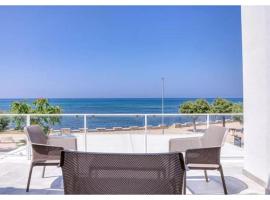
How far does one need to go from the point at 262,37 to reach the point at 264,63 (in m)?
0.33

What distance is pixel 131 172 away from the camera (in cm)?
164

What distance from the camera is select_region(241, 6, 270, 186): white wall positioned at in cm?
→ 332

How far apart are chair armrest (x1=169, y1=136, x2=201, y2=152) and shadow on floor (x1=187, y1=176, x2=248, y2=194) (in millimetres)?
472

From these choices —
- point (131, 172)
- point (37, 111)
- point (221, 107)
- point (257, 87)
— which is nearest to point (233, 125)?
point (257, 87)

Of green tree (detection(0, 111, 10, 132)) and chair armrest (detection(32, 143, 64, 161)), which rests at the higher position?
green tree (detection(0, 111, 10, 132))

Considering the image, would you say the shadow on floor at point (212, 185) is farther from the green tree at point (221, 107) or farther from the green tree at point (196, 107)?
the green tree at point (221, 107)

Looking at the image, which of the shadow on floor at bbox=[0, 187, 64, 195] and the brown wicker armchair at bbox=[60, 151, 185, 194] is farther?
the shadow on floor at bbox=[0, 187, 64, 195]

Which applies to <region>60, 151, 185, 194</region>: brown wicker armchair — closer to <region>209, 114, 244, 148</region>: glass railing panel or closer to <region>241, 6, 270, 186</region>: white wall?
<region>241, 6, 270, 186</region>: white wall

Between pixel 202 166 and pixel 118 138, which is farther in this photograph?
pixel 118 138

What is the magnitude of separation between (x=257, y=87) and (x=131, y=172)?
8.41ft

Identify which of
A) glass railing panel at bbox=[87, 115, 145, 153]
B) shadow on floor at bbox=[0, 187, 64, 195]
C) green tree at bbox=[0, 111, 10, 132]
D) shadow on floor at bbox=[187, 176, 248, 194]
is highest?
green tree at bbox=[0, 111, 10, 132]

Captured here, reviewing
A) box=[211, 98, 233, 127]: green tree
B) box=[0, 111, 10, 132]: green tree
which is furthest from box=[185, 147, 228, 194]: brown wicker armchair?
box=[211, 98, 233, 127]: green tree

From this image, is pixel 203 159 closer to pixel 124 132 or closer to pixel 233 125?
pixel 233 125

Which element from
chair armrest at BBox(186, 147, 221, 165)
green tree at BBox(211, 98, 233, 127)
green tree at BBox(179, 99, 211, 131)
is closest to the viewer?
chair armrest at BBox(186, 147, 221, 165)
